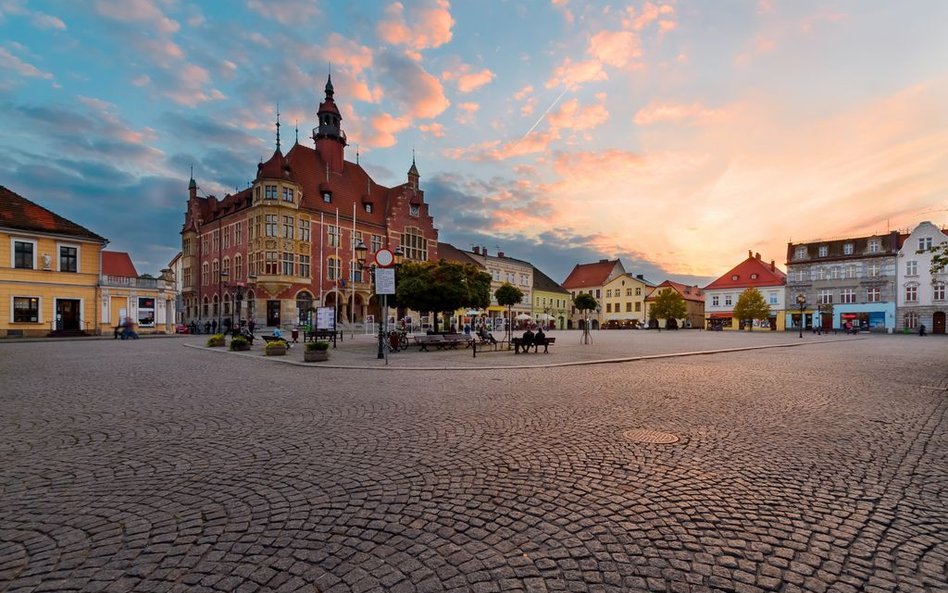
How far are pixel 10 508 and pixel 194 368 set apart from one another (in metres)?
11.9

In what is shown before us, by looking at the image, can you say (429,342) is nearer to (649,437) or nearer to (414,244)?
(649,437)

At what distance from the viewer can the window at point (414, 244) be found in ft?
202

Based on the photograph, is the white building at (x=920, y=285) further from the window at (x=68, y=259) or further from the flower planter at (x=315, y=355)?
the window at (x=68, y=259)

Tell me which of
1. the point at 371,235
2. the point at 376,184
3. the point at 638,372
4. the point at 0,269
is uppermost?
the point at 376,184

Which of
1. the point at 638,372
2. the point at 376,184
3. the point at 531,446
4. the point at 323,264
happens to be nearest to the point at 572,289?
the point at 376,184

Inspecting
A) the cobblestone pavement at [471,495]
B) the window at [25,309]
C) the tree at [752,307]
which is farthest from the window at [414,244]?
the cobblestone pavement at [471,495]

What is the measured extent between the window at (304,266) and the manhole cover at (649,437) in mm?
49072

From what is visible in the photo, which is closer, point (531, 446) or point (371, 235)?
point (531, 446)

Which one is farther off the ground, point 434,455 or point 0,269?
point 0,269

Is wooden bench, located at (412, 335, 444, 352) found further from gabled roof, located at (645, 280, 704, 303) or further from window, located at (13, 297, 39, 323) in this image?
gabled roof, located at (645, 280, 704, 303)

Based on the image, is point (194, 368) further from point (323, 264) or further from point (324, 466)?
point (323, 264)

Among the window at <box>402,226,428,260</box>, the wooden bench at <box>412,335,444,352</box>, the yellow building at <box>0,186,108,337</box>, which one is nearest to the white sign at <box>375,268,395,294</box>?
the wooden bench at <box>412,335,444,352</box>

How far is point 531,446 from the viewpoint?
574 centimetres

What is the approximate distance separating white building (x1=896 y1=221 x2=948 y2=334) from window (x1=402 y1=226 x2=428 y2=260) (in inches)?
2609
